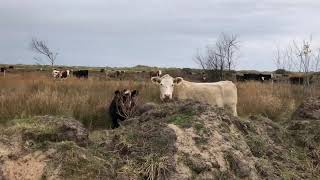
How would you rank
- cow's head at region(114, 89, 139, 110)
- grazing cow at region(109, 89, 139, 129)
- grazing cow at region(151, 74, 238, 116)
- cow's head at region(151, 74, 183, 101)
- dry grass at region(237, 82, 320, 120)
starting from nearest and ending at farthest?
grazing cow at region(109, 89, 139, 129), cow's head at region(114, 89, 139, 110), cow's head at region(151, 74, 183, 101), grazing cow at region(151, 74, 238, 116), dry grass at region(237, 82, 320, 120)

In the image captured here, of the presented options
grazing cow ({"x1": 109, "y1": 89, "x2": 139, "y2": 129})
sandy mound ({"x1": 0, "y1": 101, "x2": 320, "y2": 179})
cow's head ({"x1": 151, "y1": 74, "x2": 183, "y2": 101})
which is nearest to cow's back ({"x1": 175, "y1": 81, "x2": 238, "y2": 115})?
cow's head ({"x1": 151, "y1": 74, "x2": 183, "y2": 101})

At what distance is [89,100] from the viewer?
53.3 ft

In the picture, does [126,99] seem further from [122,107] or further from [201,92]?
[201,92]

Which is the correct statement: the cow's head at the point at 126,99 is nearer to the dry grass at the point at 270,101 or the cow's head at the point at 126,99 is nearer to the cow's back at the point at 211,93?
the cow's back at the point at 211,93

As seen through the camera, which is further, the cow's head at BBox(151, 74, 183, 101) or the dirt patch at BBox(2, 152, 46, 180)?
the cow's head at BBox(151, 74, 183, 101)

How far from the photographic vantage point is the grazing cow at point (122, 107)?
44.3 feet

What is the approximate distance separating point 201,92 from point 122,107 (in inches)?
111

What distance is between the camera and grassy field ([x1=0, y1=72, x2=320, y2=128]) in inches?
562

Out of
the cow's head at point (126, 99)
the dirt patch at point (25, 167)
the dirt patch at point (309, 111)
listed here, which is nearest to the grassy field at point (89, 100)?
the cow's head at point (126, 99)

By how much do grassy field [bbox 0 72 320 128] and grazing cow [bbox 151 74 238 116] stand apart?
3.71 ft

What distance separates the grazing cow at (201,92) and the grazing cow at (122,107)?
0.97 metres

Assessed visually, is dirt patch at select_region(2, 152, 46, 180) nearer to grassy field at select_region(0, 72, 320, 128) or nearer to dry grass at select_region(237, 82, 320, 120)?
grassy field at select_region(0, 72, 320, 128)

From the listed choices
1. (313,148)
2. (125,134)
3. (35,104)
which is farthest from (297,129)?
(35,104)

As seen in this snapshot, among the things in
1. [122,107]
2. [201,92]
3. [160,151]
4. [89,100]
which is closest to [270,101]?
[201,92]
